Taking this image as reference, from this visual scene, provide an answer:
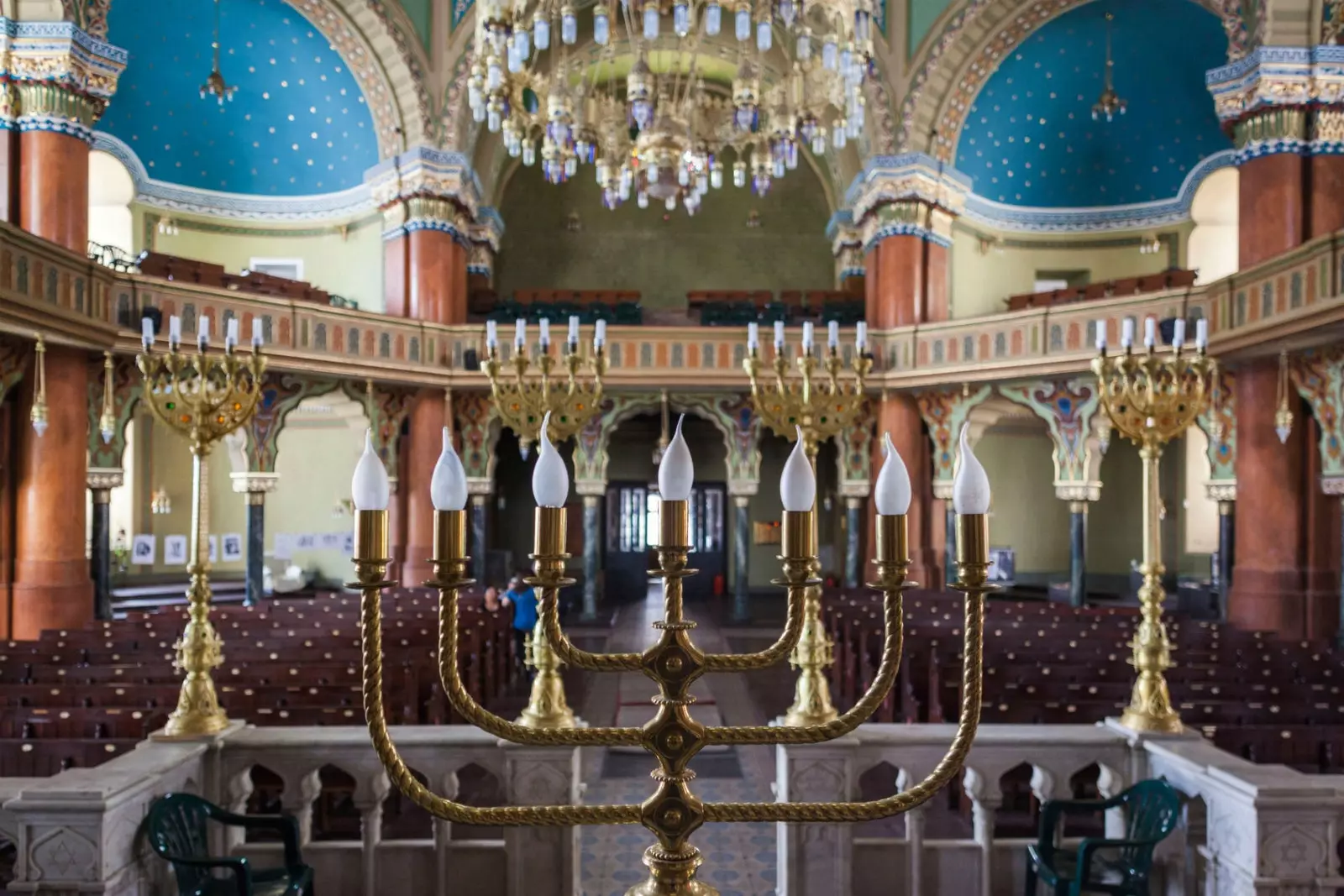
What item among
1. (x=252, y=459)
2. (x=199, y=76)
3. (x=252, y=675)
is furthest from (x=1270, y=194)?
(x=199, y=76)

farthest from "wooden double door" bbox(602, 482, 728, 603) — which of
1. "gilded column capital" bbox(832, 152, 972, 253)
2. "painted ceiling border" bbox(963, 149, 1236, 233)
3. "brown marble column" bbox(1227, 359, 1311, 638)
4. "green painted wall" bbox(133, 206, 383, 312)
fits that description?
"brown marble column" bbox(1227, 359, 1311, 638)

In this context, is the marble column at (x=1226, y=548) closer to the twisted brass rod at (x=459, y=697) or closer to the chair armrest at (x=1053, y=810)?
the chair armrest at (x=1053, y=810)

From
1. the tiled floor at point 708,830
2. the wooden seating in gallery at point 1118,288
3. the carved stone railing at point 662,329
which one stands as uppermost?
the wooden seating in gallery at point 1118,288

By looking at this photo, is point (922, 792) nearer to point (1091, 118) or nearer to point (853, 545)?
point (853, 545)

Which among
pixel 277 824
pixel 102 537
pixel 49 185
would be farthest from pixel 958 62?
pixel 277 824

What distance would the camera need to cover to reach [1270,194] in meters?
13.6

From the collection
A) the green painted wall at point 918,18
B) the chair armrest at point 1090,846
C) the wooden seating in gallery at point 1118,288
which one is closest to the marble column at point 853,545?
the wooden seating in gallery at point 1118,288

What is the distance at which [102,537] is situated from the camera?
1356 centimetres

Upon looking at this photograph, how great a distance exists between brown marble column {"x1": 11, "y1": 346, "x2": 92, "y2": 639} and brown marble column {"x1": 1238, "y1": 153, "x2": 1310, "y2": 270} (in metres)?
16.2

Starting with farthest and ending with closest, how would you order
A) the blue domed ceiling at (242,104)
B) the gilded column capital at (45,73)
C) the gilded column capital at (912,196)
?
the gilded column capital at (912,196), the blue domed ceiling at (242,104), the gilded column capital at (45,73)

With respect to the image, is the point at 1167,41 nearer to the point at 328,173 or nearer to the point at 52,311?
the point at 328,173

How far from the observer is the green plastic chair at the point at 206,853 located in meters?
3.64

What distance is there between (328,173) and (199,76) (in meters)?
2.83

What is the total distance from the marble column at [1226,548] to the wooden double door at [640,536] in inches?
420
